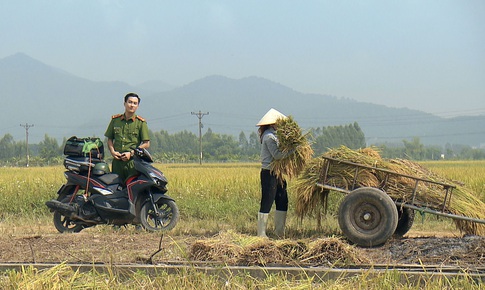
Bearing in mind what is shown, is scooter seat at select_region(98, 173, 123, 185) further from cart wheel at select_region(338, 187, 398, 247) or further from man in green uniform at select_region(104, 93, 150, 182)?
cart wheel at select_region(338, 187, 398, 247)

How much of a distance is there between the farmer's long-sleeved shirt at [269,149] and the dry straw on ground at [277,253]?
2258 mm

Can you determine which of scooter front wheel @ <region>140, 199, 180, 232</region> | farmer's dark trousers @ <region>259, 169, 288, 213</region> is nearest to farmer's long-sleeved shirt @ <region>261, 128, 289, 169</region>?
farmer's dark trousers @ <region>259, 169, 288, 213</region>

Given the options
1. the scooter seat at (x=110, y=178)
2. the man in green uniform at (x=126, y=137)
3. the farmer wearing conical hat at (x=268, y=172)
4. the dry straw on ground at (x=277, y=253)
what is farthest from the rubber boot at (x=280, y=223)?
the dry straw on ground at (x=277, y=253)

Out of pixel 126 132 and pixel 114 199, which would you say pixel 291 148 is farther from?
pixel 114 199

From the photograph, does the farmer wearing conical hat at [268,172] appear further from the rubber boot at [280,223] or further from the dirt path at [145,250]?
the dirt path at [145,250]

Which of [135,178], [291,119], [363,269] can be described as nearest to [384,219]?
[291,119]

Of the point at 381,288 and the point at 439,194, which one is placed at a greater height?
the point at 439,194

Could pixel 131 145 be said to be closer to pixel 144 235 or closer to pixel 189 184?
pixel 144 235

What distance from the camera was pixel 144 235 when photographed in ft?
25.5

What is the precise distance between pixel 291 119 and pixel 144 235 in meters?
2.30

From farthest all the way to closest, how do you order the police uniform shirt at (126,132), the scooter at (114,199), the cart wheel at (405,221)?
the police uniform shirt at (126,132), the scooter at (114,199), the cart wheel at (405,221)

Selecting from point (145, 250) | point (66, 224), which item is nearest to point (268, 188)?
point (145, 250)

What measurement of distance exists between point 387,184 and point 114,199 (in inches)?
140

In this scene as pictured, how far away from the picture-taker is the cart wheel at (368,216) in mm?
7336
